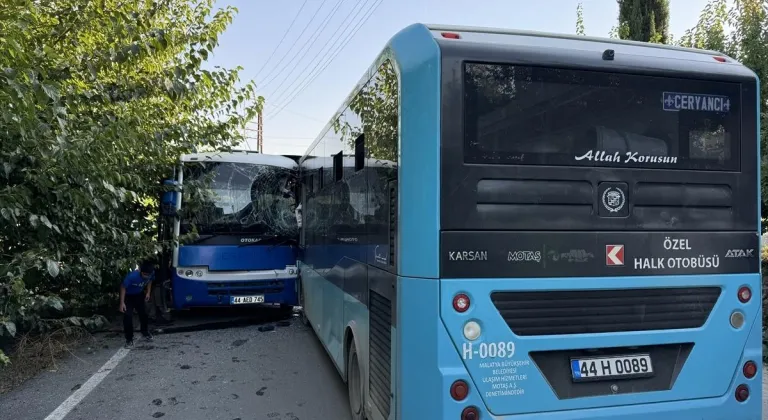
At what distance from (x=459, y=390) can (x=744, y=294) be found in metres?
2.14

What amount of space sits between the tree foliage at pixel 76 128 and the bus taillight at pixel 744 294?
4674 mm

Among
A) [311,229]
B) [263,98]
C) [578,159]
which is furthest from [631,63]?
[263,98]

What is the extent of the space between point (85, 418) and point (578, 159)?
16.8 feet

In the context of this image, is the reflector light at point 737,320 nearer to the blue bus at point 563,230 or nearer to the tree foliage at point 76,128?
the blue bus at point 563,230

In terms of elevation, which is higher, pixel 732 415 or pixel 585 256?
pixel 585 256

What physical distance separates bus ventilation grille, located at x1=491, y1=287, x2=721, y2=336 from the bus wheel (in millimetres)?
1681

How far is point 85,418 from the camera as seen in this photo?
208 inches

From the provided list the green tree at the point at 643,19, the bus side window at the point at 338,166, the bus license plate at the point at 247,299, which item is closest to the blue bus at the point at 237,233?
the bus license plate at the point at 247,299

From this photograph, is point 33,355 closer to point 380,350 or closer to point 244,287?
point 244,287

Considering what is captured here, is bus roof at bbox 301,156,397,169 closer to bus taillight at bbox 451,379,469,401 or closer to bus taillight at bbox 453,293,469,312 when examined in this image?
bus taillight at bbox 453,293,469,312

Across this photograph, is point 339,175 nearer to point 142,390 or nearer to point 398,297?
point 398,297

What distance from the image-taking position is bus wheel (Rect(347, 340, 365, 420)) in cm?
455

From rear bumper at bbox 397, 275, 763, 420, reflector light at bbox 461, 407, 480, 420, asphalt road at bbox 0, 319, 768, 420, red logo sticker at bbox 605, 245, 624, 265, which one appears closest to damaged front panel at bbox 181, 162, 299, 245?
asphalt road at bbox 0, 319, 768, 420

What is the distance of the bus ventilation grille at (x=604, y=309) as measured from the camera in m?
3.29
